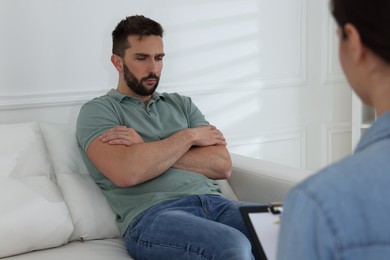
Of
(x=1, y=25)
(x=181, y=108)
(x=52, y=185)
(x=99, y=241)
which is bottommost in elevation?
(x=99, y=241)

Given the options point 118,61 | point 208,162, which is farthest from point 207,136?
point 118,61

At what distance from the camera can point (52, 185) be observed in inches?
84.0

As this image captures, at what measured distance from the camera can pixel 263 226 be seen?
38.0 inches

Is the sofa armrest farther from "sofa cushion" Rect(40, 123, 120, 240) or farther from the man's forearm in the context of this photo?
"sofa cushion" Rect(40, 123, 120, 240)

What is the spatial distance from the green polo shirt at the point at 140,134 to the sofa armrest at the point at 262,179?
13cm

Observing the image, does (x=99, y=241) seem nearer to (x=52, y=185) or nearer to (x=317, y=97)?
(x=52, y=185)

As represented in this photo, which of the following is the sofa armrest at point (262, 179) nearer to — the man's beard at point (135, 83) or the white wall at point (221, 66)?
the man's beard at point (135, 83)

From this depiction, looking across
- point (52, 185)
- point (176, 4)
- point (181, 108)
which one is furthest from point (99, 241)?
point (176, 4)

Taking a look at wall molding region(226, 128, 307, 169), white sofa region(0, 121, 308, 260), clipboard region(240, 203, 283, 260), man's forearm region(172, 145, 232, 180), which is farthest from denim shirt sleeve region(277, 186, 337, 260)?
wall molding region(226, 128, 307, 169)

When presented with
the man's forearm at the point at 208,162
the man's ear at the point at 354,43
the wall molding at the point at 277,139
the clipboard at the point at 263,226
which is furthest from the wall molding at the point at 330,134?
the man's ear at the point at 354,43

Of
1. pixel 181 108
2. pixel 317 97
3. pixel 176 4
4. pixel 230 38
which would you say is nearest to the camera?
A: pixel 181 108

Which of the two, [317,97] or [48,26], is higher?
[48,26]

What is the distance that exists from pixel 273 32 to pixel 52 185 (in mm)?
1590

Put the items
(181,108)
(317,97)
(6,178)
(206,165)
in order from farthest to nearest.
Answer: (317,97) → (181,108) → (206,165) → (6,178)
